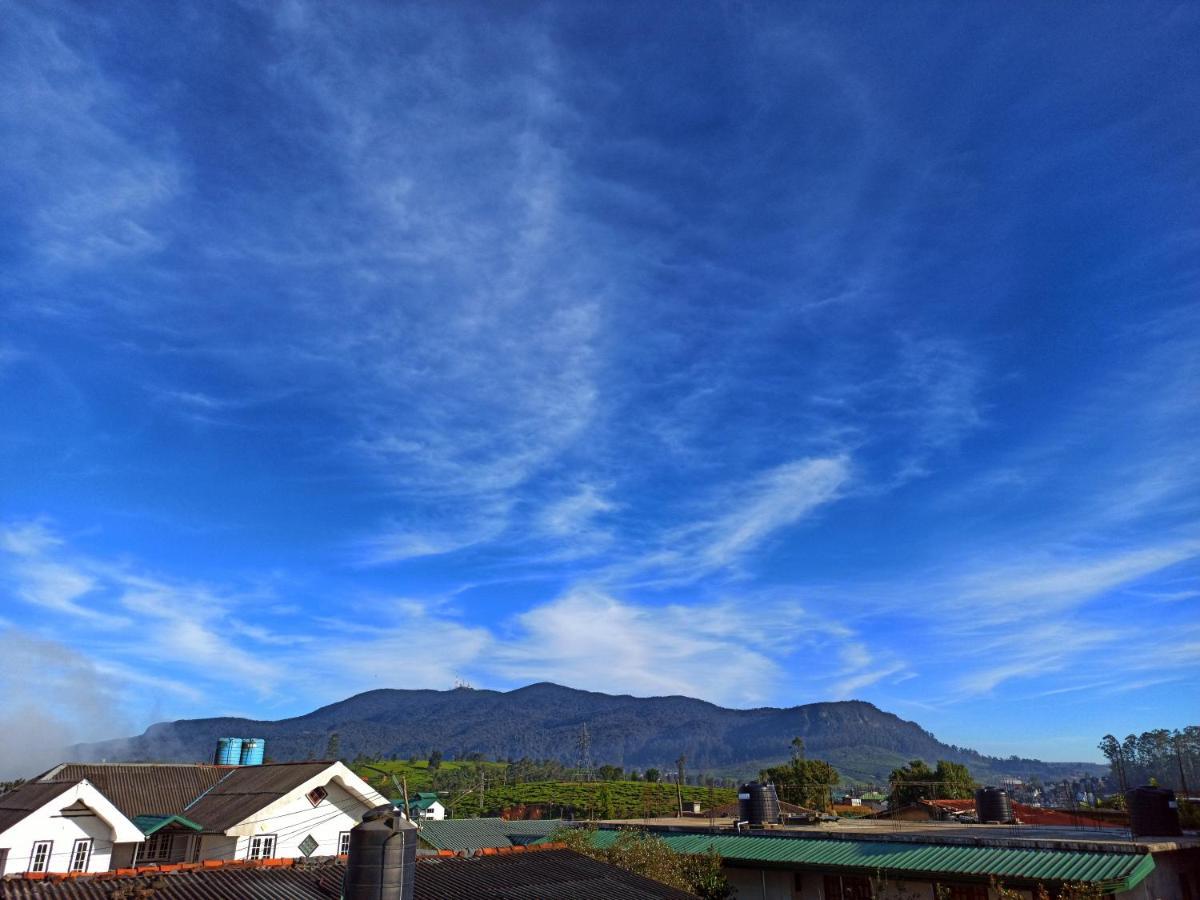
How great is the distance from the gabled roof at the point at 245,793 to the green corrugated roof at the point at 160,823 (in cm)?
57

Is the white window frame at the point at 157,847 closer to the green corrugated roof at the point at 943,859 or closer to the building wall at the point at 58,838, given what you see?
the building wall at the point at 58,838

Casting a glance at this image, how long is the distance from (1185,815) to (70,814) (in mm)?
54685

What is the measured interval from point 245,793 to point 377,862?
35251 millimetres

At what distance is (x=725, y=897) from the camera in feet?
111

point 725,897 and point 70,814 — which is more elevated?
point 70,814

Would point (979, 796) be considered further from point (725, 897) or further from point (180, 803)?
point (180, 803)

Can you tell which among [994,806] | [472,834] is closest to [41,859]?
[472,834]

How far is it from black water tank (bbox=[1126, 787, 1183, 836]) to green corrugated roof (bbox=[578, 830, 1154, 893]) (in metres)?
7.73

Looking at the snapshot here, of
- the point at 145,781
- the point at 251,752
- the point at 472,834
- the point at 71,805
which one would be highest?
the point at 251,752

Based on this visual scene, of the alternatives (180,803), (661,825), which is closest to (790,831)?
(661,825)

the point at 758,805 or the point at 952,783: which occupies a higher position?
the point at 758,805

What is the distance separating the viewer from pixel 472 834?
5991 centimetres

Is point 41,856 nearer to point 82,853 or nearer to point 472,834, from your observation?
point 82,853

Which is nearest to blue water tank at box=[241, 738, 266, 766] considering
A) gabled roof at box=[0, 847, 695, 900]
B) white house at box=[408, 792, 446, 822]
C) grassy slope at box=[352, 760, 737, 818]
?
white house at box=[408, 792, 446, 822]
